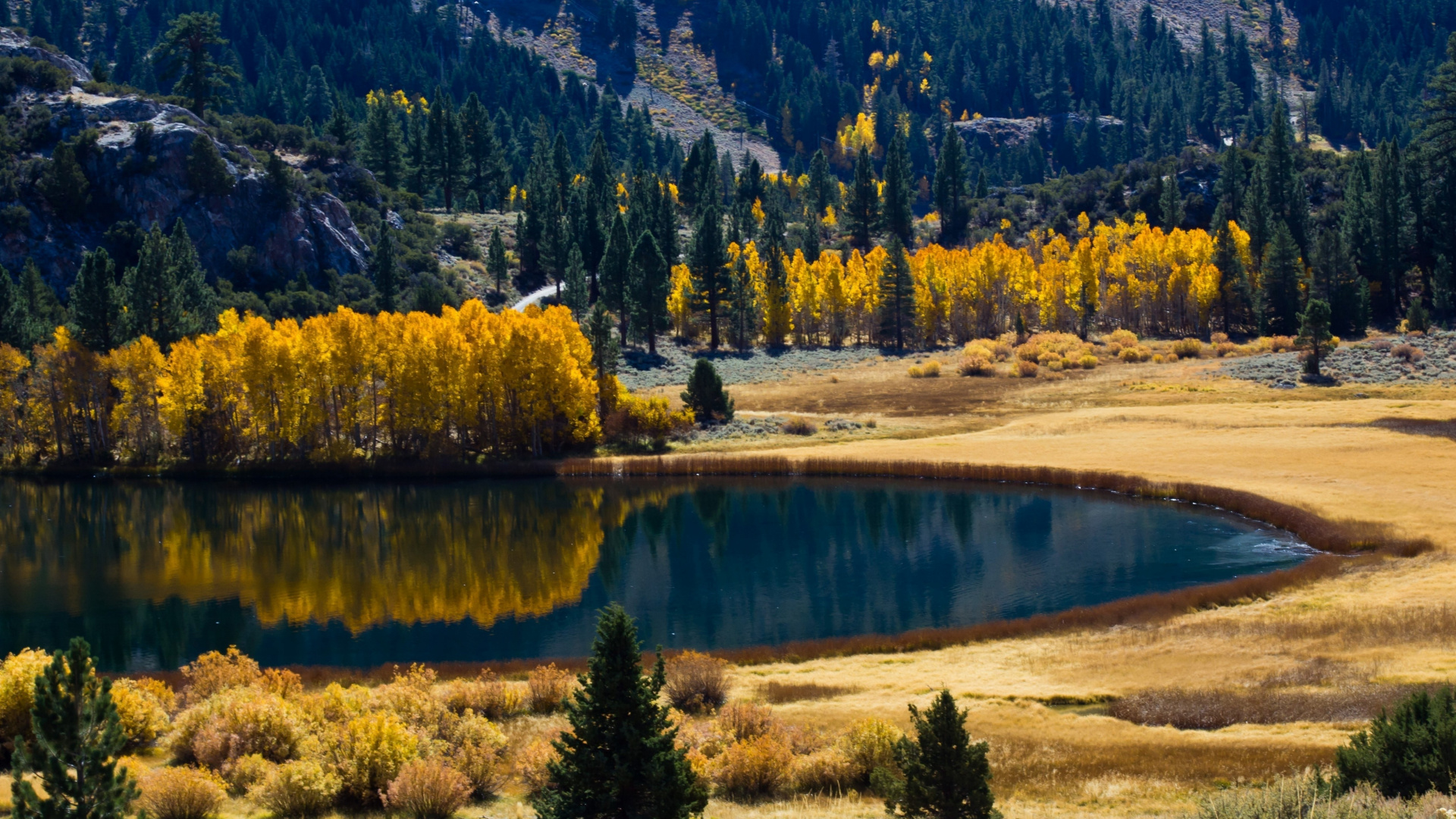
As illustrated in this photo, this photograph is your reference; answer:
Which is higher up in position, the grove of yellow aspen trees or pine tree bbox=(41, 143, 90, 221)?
pine tree bbox=(41, 143, 90, 221)

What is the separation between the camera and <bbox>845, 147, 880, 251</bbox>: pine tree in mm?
172500

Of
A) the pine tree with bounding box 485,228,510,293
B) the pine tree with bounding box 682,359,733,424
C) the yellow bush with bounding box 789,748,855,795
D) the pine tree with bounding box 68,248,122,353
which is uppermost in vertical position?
the pine tree with bounding box 485,228,510,293

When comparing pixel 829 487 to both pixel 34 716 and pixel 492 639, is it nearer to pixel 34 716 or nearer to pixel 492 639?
pixel 492 639

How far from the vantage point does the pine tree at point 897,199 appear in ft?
559

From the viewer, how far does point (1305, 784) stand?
1638cm

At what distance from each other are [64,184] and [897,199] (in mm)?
112140

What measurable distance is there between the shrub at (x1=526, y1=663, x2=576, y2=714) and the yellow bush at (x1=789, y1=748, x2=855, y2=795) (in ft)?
26.9

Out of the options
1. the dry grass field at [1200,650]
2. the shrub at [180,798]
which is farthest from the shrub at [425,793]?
the dry grass field at [1200,650]

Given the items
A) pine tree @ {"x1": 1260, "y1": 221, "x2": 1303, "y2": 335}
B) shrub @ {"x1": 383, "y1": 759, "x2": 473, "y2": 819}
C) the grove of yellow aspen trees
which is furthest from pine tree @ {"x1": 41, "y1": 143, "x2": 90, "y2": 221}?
pine tree @ {"x1": 1260, "y1": 221, "x2": 1303, "y2": 335}

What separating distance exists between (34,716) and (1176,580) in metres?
38.4

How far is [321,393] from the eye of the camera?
79.6 meters

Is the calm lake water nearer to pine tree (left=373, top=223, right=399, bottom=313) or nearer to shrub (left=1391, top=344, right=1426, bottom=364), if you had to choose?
pine tree (left=373, top=223, right=399, bottom=313)

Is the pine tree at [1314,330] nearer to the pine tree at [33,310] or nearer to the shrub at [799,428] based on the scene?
the shrub at [799,428]

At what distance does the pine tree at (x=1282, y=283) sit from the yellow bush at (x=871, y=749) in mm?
113959
